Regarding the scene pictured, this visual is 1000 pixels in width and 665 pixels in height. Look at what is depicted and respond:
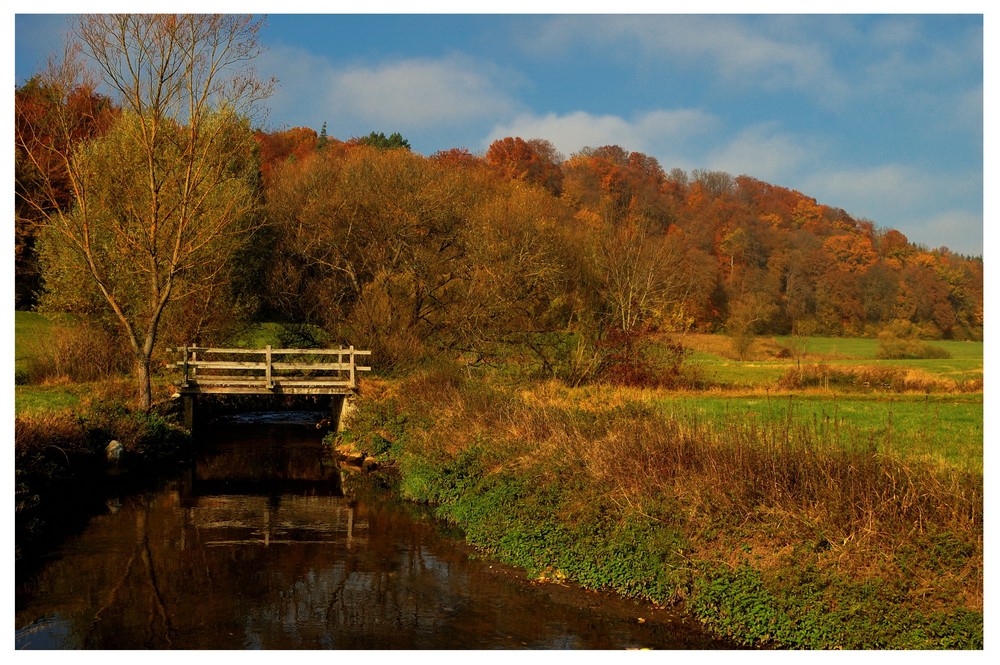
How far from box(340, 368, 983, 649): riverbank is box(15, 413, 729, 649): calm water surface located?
0.54 meters

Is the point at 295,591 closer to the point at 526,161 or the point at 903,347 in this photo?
the point at 903,347

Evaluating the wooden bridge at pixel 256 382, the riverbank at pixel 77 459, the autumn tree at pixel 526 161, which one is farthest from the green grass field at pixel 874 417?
the autumn tree at pixel 526 161

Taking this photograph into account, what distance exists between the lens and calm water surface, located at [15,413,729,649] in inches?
364

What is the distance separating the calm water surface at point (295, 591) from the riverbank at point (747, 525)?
21.3 inches

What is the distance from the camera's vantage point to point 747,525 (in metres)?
10.3

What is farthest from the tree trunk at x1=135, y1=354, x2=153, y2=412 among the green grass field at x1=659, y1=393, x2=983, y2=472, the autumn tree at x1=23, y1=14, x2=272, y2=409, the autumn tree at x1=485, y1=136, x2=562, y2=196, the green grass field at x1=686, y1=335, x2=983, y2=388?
the autumn tree at x1=485, y1=136, x2=562, y2=196

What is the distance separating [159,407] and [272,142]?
3094 cm

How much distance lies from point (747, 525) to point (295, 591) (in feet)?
19.4

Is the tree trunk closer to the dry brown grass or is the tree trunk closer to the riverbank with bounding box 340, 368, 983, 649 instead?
the riverbank with bounding box 340, 368, 983, 649

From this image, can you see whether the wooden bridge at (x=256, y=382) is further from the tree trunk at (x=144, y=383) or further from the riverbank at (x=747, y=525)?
the riverbank at (x=747, y=525)

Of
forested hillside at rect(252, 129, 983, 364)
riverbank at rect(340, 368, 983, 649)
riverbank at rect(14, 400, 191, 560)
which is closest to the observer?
riverbank at rect(340, 368, 983, 649)

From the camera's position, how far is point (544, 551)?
39.1 feet

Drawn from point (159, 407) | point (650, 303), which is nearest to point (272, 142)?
point (650, 303)

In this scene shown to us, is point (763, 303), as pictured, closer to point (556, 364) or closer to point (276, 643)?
point (556, 364)
